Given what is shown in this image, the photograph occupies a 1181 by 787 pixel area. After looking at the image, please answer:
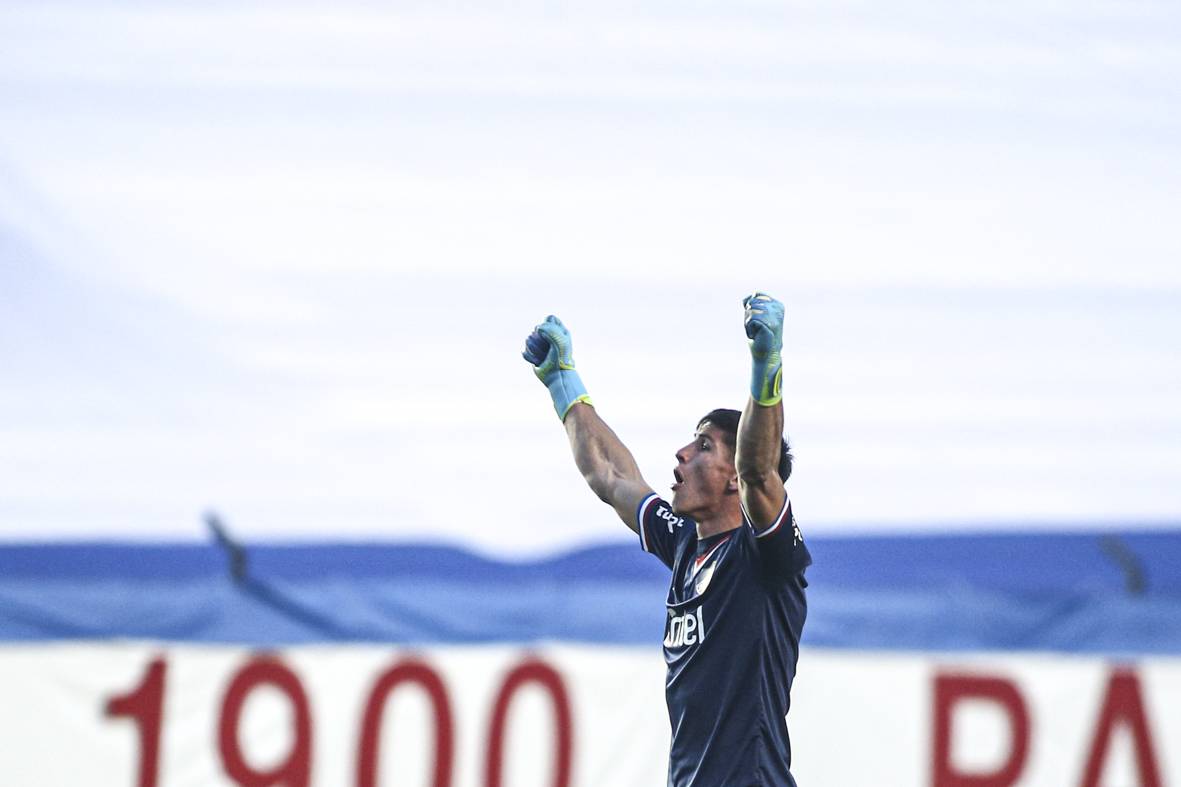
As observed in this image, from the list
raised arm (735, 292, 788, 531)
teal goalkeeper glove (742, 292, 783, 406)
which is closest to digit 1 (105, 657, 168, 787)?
raised arm (735, 292, 788, 531)

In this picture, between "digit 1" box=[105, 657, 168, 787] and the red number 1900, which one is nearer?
the red number 1900

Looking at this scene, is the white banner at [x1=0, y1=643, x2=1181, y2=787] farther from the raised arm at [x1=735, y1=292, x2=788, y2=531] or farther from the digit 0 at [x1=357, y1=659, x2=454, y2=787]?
the raised arm at [x1=735, y1=292, x2=788, y2=531]

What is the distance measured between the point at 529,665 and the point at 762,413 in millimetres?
2623

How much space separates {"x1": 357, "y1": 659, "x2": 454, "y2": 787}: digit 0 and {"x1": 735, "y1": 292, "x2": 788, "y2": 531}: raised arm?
2.64 meters

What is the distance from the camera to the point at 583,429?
4.62 metres

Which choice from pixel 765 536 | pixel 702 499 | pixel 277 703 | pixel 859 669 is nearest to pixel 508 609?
pixel 277 703

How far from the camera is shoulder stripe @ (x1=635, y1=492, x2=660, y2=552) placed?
14.0 feet

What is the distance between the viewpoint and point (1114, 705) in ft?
16.8

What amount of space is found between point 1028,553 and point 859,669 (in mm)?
715

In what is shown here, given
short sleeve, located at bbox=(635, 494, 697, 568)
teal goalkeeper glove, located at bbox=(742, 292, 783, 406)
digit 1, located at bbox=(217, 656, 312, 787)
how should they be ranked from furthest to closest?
digit 1, located at bbox=(217, 656, 312, 787) < short sleeve, located at bbox=(635, 494, 697, 568) < teal goalkeeper glove, located at bbox=(742, 292, 783, 406)

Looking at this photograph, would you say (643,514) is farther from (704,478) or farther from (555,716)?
(555,716)

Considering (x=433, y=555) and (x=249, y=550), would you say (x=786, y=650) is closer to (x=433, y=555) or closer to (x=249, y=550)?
(x=433, y=555)

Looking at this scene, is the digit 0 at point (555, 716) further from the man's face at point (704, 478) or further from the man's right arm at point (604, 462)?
the man's face at point (704, 478)

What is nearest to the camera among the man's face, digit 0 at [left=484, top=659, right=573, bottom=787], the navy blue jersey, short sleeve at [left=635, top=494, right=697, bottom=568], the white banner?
the navy blue jersey
